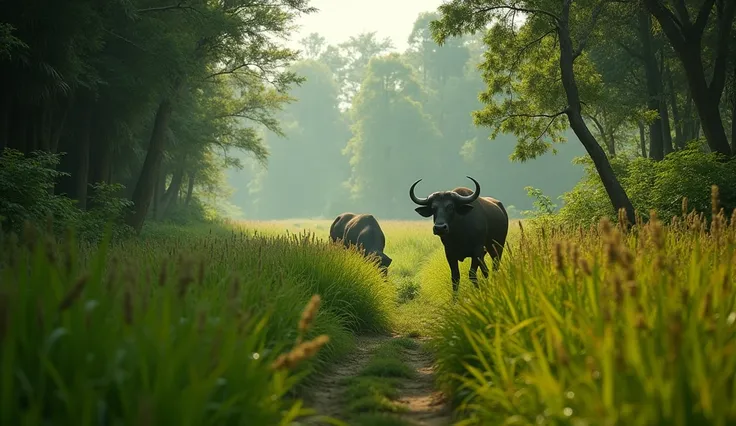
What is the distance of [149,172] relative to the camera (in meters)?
22.9

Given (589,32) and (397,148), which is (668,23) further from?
(397,148)

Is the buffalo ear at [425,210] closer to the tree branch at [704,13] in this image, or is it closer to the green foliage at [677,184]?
the green foliage at [677,184]

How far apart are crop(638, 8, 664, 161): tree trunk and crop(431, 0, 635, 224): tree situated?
4153 mm

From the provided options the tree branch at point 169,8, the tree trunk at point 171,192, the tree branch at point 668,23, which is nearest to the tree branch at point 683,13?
the tree branch at point 668,23

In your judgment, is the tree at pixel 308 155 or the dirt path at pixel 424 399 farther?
the tree at pixel 308 155

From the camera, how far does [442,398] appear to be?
603 centimetres

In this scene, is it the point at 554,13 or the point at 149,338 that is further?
the point at 554,13

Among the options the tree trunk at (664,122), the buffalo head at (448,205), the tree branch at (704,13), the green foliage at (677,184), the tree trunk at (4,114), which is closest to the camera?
the buffalo head at (448,205)

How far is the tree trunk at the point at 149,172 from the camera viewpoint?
2256 centimetres

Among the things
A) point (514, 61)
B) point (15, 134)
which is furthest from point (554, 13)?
point (15, 134)

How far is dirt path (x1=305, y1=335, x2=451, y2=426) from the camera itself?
18.0 feet

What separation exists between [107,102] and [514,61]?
11588 millimetres

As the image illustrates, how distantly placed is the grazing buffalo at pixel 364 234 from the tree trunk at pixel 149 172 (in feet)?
24.0

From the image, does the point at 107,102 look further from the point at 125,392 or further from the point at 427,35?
the point at 427,35
